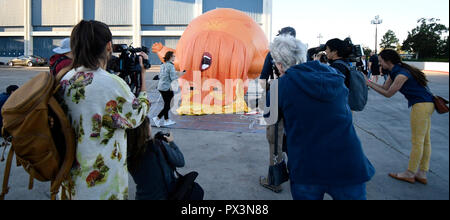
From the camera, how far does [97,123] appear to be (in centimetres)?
178

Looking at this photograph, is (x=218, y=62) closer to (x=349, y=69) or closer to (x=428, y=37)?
(x=349, y=69)

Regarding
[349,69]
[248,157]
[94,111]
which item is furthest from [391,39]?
[94,111]

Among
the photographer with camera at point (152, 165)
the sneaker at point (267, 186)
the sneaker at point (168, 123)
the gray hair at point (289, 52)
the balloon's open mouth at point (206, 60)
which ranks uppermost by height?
the balloon's open mouth at point (206, 60)

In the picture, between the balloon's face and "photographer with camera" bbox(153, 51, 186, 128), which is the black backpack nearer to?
"photographer with camera" bbox(153, 51, 186, 128)

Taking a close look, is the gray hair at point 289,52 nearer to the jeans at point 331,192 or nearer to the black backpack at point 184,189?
the jeans at point 331,192

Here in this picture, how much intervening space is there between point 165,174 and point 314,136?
44.8 inches

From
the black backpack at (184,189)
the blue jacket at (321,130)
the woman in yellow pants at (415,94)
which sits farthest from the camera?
the woman in yellow pants at (415,94)

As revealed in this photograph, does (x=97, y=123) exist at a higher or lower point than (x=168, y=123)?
higher

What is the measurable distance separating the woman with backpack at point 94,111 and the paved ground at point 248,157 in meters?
1.44

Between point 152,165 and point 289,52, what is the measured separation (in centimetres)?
121

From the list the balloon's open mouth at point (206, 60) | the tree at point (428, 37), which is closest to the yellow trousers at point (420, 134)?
the tree at point (428, 37)

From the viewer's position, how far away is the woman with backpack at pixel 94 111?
5.79ft

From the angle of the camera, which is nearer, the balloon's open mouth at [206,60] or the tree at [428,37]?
the tree at [428,37]
